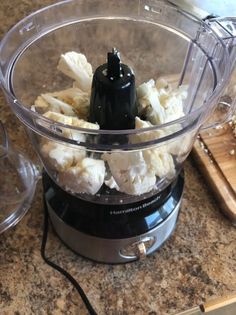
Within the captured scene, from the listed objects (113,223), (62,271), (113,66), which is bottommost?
(62,271)

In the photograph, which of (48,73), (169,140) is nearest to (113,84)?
(169,140)

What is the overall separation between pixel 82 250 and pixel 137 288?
0.33 ft

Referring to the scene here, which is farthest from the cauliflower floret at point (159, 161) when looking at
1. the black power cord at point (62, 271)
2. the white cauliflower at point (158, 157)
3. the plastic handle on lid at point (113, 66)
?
the black power cord at point (62, 271)

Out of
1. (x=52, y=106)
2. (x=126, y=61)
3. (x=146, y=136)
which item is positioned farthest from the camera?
(x=126, y=61)

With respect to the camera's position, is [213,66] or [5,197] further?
[5,197]

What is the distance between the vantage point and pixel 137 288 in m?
0.63

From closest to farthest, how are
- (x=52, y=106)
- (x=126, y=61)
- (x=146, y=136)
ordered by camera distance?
1. (x=146, y=136)
2. (x=52, y=106)
3. (x=126, y=61)

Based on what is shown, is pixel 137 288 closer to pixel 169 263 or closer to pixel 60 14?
pixel 169 263

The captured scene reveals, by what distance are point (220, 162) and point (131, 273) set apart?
9.9 inches

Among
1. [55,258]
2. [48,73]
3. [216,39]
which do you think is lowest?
[55,258]

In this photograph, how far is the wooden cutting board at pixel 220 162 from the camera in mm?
705

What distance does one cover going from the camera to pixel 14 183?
749 mm

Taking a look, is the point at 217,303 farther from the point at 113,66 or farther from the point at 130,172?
the point at 113,66

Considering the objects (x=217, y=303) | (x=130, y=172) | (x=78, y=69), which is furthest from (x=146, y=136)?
(x=217, y=303)
